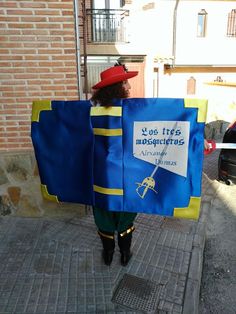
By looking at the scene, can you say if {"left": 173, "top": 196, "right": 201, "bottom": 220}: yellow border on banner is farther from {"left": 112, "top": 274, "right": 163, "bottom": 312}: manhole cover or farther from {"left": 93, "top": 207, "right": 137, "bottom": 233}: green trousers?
{"left": 112, "top": 274, "right": 163, "bottom": 312}: manhole cover

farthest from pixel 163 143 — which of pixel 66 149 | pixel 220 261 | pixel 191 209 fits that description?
pixel 220 261

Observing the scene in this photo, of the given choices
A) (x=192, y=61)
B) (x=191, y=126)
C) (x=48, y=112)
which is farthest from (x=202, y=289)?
(x=192, y=61)

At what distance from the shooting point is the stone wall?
4039 millimetres

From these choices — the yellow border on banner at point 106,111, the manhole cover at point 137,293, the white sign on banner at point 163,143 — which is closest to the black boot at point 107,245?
the manhole cover at point 137,293

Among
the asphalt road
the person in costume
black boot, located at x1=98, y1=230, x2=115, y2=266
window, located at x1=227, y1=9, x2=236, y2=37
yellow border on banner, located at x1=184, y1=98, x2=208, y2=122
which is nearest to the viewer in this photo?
yellow border on banner, located at x1=184, y1=98, x2=208, y2=122

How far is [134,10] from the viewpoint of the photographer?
14.3 metres

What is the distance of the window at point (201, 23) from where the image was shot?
16.5m

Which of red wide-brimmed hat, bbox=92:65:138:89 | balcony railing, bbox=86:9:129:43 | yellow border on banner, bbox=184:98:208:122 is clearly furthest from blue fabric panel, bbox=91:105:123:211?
balcony railing, bbox=86:9:129:43

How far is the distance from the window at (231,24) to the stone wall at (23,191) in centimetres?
1626

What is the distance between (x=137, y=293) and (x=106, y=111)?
173 centimetres

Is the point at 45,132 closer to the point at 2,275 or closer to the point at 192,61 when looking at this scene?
the point at 2,275

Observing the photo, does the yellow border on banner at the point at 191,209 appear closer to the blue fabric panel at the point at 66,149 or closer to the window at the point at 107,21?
the blue fabric panel at the point at 66,149

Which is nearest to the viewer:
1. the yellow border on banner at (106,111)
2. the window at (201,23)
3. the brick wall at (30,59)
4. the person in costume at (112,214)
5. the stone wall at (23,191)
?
the yellow border on banner at (106,111)

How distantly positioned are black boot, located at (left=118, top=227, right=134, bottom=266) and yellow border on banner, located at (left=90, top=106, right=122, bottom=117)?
4.13 ft
